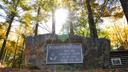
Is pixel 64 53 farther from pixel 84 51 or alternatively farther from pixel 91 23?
pixel 91 23

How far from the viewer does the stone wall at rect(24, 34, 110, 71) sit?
11516mm

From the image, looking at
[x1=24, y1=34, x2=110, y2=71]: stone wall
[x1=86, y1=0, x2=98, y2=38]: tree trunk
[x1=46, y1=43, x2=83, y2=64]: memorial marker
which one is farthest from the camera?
[x1=86, y1=0, x2=98, y2=38]: tree trunk

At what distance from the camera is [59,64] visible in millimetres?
11297

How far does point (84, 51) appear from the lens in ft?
38.3

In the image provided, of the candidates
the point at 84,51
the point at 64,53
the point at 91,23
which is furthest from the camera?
the point at 91,23

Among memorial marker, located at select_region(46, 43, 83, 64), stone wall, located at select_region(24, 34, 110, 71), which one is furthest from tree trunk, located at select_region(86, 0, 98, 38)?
memorial marker, located at select_region(46, 43, 83, 64)

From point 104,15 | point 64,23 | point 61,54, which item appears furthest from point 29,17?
point 61,54

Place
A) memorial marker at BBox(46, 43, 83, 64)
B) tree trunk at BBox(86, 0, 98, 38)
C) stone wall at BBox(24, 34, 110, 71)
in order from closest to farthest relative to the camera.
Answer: memorial marker at BBox(46, 43, 83, 64) → stone wall at BBox(24, 34, 110, 71) → tree trunk at BBox(86, 0, 98, 38)

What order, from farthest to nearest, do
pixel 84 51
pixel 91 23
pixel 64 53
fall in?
pixel 91 23 < pixel 84 51 < pixel 64 53

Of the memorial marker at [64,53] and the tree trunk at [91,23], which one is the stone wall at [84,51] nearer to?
the memorial marker at [64,53]

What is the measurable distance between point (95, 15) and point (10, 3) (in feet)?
23.0

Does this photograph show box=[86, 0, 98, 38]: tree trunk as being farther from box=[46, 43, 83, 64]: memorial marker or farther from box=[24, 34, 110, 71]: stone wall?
box=[46, 43, 83, 64]: memorial marker

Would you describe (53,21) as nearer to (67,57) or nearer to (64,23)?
(64,23)

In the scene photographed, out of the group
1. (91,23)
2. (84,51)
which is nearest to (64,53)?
(84,51)
